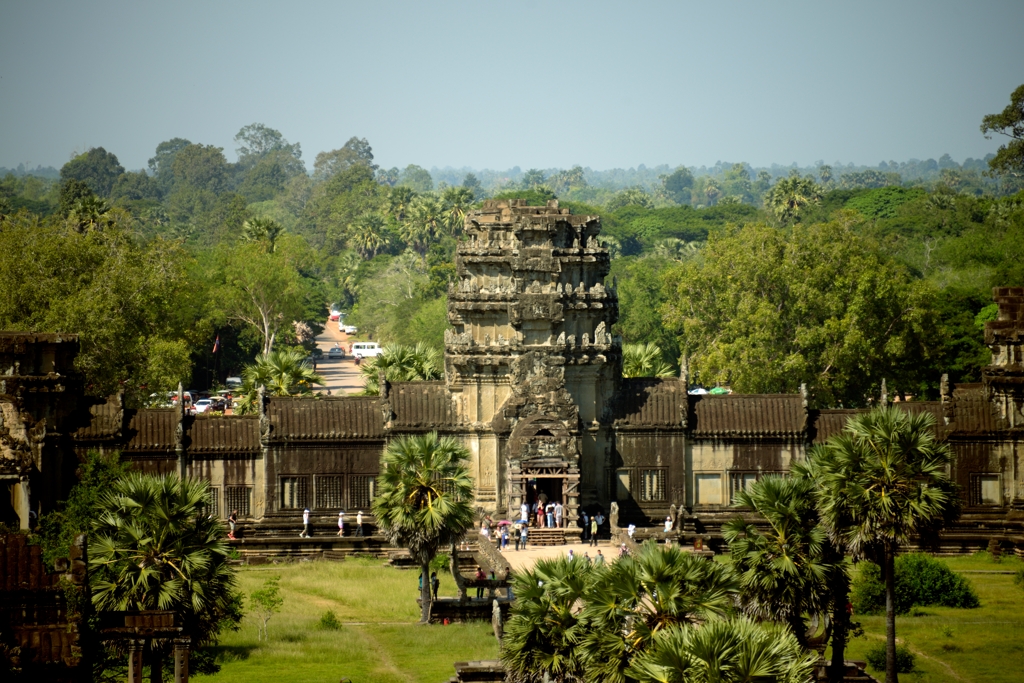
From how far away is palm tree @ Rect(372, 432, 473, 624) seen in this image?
166ft

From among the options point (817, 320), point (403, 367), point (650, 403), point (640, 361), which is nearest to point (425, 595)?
point (650, 403)

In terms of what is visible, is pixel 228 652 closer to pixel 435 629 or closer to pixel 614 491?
pixel 435 629

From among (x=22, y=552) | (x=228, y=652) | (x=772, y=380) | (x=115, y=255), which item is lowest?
(x=228, y=652)

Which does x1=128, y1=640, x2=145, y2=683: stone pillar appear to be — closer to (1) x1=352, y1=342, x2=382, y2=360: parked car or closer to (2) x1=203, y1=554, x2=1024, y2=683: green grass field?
(2) x1=203, y1=554, x2=1024, y2=683: green grass field

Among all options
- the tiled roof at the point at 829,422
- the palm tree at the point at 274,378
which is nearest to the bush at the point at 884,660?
the tiled roof at the point at 829,422

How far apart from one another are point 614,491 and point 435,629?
1454 centimetres

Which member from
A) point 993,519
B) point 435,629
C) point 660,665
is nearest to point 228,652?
point 435,629

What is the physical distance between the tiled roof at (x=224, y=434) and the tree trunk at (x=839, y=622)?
26.6m

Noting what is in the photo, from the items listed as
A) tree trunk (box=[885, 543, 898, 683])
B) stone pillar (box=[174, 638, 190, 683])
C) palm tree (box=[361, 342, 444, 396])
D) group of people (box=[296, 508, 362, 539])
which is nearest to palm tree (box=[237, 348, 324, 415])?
palm tree (box=[361, 342, 444, 396])

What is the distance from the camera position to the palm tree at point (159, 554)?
1588 inches

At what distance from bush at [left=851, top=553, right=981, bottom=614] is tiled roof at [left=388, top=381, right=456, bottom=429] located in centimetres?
1711

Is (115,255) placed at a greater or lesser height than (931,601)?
greater

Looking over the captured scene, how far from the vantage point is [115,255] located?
81.9 m

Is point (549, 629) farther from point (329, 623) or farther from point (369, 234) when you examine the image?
point (369, 234)
